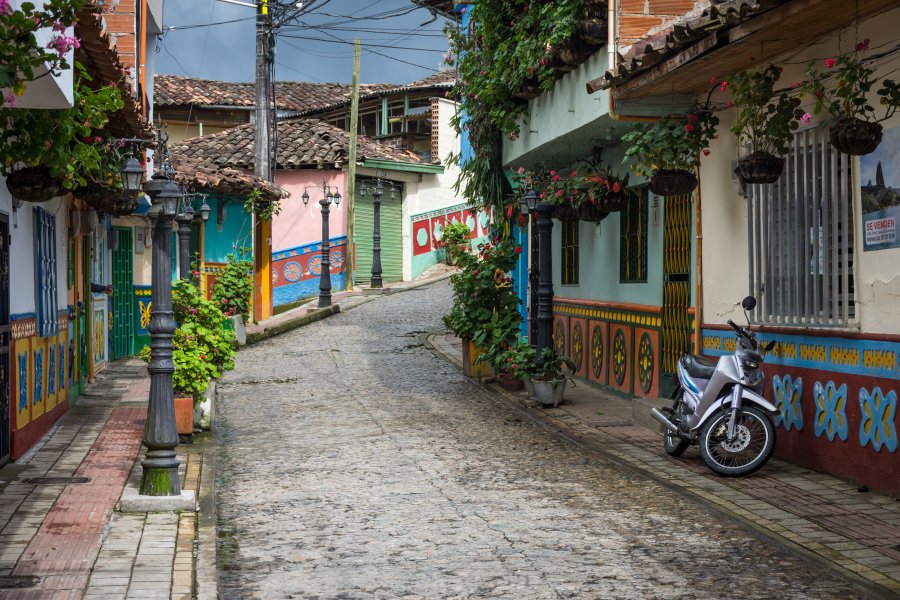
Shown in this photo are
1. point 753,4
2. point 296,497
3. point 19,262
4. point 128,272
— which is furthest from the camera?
point 128,272

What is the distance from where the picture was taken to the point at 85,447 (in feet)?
35.9

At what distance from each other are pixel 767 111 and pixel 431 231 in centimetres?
2770

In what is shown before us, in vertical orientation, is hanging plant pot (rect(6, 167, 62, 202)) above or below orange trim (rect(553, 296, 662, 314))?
above

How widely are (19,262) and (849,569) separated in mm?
7880

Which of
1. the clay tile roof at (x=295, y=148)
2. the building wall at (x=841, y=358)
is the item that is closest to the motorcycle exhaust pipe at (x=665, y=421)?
the building wall at (x=841, y=358)

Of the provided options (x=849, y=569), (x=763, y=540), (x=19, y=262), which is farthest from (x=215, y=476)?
(x=849, y=569)

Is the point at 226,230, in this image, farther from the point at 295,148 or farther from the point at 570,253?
the point at 570,253

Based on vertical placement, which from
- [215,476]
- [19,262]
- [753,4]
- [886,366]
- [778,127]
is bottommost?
[215,476]

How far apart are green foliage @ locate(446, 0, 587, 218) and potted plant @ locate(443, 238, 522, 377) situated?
94 centimetres

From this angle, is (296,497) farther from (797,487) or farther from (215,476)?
(797,487)

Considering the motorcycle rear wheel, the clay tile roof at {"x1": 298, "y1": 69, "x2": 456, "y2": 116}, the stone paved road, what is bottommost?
the stone paved road

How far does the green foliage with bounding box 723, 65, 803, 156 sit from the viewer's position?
8.65 metres

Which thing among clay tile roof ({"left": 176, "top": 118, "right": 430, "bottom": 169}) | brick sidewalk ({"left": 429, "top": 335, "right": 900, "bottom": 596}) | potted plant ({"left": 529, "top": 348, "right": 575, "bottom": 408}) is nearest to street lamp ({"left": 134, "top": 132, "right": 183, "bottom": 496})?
brick sidewalk ({"left": 429, "top": 335, "right": 900, "bottom": 596})

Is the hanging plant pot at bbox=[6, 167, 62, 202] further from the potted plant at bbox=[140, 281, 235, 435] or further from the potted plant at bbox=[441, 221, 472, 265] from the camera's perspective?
the potted plant at bbox=[441, 221, 472, 265]
